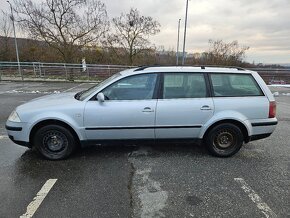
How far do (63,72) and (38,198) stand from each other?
18982 mm

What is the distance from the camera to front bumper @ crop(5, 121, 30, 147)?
414 cm

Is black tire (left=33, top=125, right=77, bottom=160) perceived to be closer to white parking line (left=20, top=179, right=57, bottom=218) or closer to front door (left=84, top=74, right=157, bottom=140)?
front door (left=84, top=74, right=157, bottom=140)

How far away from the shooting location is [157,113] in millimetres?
4211

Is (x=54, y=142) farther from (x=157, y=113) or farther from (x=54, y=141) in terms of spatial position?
(x=157, y=113)

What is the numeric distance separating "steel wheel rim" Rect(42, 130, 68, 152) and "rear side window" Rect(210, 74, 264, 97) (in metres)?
2.68

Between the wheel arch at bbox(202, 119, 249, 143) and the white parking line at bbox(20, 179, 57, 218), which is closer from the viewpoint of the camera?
the white parking line at bbox(20, 179, 57, 218)

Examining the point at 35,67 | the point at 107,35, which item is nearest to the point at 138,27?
the point at 107,35

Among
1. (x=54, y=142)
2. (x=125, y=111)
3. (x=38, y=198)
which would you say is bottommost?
(x=38, y=198)

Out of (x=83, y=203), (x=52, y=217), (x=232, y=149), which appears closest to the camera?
(x=52, y=217)

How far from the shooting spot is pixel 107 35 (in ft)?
77.7

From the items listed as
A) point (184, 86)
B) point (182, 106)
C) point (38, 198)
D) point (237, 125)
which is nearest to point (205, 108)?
point (182, 106)

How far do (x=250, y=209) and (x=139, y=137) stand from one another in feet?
6.57

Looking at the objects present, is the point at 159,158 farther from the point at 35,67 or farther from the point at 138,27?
the point at 138,27

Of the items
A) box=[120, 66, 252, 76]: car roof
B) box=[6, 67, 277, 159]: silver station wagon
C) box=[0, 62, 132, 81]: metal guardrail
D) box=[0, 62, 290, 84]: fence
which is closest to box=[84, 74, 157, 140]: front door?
box=[6, 67, 277, 159]: silver station wagon
